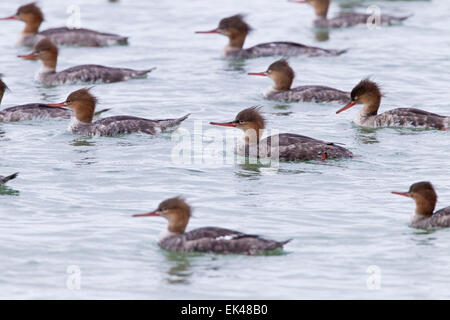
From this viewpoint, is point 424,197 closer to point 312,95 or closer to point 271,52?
point 312,95

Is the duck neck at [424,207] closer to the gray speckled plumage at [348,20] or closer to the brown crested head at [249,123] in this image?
the brown crested head at [249,123]

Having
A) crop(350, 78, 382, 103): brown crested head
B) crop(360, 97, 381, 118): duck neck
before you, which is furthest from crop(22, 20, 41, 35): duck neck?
crop(360, 97, 381, 118): duck neck

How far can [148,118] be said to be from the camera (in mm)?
17953

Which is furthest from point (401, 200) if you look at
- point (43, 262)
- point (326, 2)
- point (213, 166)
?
point (326, 2)

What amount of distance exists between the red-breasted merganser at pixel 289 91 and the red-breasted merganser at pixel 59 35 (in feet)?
18.8

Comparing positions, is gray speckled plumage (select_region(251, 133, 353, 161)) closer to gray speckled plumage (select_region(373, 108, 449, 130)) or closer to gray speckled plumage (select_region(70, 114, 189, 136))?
gray speckled plumage (select_region(70, 114, 189, 136))

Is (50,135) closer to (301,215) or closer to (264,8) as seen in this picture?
(301,215)

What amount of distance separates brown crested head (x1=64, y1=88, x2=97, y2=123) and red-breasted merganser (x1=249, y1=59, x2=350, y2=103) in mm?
3292

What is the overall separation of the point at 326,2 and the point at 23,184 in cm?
1382

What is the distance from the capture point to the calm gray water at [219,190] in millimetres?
10680

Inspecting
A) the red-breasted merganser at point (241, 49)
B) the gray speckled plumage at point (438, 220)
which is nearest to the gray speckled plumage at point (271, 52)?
the red-breasted merganser at point (241, 49)

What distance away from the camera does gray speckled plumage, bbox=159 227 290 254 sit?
36.3ft

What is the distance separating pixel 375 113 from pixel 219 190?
476cm

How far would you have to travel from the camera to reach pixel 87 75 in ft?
66.4
